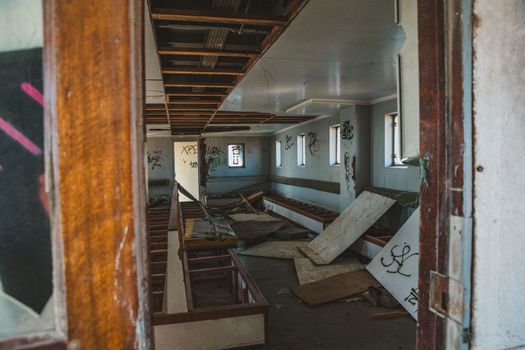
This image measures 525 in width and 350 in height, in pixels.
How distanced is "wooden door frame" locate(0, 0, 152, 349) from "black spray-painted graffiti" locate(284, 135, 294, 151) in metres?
11.8

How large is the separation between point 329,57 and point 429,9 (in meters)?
3.12

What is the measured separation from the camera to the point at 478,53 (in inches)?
38.1

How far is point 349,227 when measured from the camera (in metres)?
6.50

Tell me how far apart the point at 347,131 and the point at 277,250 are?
2972 mm

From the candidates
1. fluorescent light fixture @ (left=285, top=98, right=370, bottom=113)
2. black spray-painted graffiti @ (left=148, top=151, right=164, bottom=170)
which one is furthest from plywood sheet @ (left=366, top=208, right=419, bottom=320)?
black spray-painted graffiti @ (left=148, top=151, right=164, bottom=170)

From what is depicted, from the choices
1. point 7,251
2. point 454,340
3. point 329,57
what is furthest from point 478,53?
point 329,57

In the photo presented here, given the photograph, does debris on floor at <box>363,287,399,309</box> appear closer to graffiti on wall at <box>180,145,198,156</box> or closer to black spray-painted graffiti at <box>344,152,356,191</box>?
black spray-painted graffiti at <box>344,152,356,191</box>

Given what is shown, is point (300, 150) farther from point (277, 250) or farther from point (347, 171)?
point (277, 250)

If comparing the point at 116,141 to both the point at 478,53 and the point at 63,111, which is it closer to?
the point at 63,111

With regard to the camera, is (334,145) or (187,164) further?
(187,164)

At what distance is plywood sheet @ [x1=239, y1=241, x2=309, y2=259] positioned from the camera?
258 inches

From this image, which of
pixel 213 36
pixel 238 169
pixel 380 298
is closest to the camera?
pixel 213 36

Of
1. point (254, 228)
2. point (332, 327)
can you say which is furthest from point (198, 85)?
point (254, 228)

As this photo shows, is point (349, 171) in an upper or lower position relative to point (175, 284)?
upper
